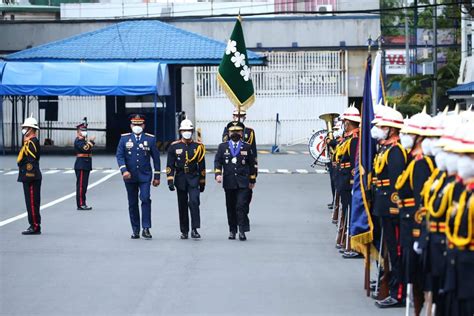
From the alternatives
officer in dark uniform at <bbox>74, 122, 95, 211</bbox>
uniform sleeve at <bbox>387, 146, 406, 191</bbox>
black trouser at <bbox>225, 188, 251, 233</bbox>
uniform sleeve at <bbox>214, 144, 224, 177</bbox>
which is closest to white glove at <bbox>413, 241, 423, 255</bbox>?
uniform sleeve at <bbox>387, 146, 406, 191</bbox>

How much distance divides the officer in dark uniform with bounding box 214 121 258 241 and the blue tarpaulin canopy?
2769 cm

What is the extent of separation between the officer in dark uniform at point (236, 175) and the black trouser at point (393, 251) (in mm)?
6752

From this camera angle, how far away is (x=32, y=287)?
47.1 feet

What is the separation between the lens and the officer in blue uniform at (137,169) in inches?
776

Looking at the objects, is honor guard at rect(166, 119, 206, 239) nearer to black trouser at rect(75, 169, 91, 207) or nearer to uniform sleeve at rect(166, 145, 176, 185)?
uniform sleeve at rect(166, 145, 176, 185)

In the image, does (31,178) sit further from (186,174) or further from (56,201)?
(56,201)

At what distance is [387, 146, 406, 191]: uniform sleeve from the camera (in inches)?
485

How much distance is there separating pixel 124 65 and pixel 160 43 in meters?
3.71

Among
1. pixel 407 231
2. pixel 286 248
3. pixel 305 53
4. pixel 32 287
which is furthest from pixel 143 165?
pixel 305 53

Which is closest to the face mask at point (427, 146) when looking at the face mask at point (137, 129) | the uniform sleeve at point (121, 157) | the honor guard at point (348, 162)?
the honor guard at point (348, 162)

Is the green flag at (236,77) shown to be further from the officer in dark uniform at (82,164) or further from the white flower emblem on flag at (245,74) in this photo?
the officer in dark uniform at (82,164)

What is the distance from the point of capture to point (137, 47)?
52188mm

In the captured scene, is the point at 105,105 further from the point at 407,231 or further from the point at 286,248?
the point at 407,231

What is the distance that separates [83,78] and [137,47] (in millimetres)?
4579
